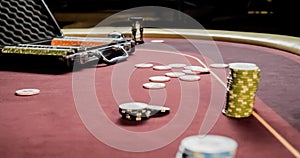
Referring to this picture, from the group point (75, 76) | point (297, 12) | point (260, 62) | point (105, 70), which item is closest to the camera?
point (75, 76)

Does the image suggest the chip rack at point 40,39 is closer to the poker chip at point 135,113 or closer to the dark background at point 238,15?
the poker chip at point 135,113

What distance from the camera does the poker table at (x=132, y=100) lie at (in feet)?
6.11

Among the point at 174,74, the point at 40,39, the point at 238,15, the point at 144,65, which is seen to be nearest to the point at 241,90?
the point at 174,74

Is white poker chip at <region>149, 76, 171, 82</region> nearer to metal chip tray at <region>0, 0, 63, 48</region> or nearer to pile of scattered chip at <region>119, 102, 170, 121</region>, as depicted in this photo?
pile of scattered chip at <region>119, 102, 170, 121</region>

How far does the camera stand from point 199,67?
339cm

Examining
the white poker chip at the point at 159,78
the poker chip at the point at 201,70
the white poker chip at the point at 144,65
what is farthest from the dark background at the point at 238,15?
the white poker chip at the point at 159,78

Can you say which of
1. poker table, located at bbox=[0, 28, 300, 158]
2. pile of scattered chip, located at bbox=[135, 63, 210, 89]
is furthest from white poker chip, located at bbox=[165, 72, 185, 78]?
poker table, located at bbox=[0, 28, 300, 158]

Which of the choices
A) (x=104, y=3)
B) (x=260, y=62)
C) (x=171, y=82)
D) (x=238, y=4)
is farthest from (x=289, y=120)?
(x=104, y=3)

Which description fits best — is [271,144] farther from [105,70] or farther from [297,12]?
[297,12]

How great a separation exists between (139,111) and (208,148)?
3.36 feet

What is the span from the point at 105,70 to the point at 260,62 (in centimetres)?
131

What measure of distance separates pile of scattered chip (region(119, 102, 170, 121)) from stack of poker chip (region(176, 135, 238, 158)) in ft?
3.04

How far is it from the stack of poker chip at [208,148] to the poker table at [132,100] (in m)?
0.51

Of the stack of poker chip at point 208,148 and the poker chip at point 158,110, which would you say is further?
the poker chip at point 158,110
